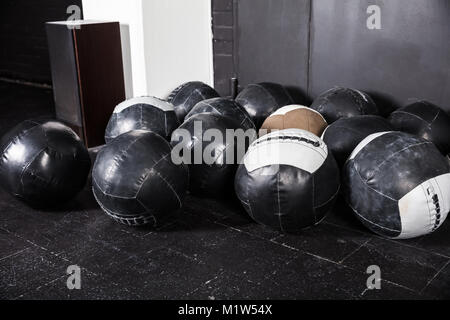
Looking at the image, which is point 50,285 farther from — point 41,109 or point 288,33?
point 41,109

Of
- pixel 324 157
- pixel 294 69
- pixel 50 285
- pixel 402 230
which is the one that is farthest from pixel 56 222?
pixel 294 69

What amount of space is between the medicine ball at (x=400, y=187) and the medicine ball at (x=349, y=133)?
1.24ft

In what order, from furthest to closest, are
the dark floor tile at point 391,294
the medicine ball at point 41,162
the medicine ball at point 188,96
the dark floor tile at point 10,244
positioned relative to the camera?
the medicine ball at point 188,96
the medicine ball at point 41,162
the dark floor tile at point 10,244
the dark floor tile at point 391,294

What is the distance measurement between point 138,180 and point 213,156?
60 cm

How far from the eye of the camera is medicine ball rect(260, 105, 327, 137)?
371 cm

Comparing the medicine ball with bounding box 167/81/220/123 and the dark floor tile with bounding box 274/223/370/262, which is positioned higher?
the medicine ball with bounding box 167/81/220/123

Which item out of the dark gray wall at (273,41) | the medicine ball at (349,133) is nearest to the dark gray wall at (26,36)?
the dark gray wall at (273,41)

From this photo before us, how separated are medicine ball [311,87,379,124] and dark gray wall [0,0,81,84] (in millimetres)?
4931

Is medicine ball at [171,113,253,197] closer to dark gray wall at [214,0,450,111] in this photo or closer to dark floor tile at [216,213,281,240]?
dark floor tile at [216,213,281,240]

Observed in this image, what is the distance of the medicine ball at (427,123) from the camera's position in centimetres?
361

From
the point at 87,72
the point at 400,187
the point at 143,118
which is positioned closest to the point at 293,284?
the point at 400,187

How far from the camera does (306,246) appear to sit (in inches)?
110

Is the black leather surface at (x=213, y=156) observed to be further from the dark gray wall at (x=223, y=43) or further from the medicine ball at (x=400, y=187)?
the dark gray wall at (x=223, y=43)

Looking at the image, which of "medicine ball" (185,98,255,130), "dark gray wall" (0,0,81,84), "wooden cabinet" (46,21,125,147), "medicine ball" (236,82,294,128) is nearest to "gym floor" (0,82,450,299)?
"medicine ball" (185,98,255,130)
